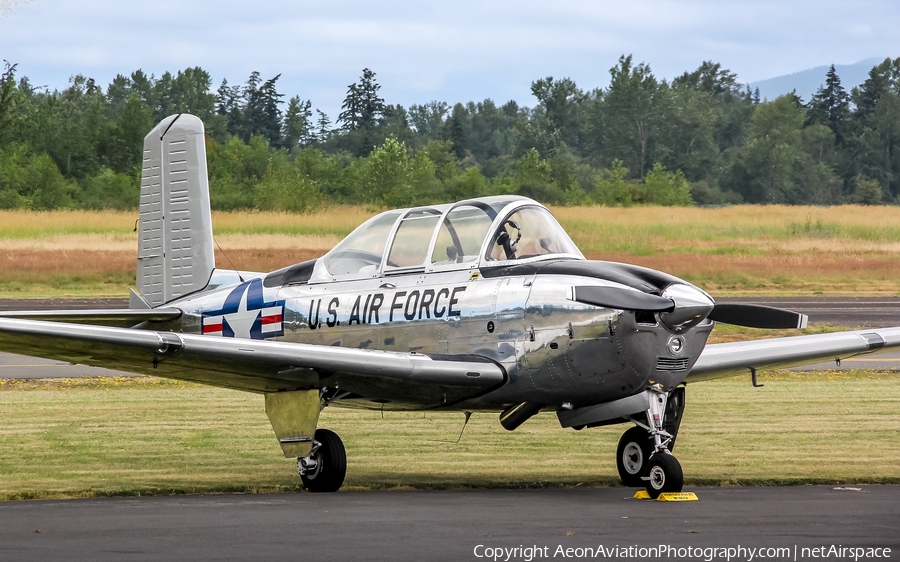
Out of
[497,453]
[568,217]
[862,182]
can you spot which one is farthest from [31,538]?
[862,182]

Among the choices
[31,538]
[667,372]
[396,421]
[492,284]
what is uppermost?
[492,284]

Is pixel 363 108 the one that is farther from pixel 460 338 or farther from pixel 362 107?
pixel 460 338

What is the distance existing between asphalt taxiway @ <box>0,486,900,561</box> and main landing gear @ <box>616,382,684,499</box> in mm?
281

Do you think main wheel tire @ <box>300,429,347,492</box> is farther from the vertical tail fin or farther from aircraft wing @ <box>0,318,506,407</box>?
the vertical tail fin

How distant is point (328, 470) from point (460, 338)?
1702 mm

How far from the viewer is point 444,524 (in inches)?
298

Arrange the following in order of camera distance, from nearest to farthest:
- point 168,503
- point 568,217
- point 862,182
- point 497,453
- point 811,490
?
point 168,503 < point 811,490 < point 497,453 < point 568,217 < point 862,182

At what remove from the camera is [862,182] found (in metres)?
93.2

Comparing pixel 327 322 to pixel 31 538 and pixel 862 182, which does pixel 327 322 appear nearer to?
pixel 31 538

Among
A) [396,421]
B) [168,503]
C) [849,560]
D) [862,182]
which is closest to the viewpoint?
[849,560]

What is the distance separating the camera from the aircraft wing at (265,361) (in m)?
8.72

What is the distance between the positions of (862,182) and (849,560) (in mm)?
93151

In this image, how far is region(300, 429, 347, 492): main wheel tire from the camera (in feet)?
33.4

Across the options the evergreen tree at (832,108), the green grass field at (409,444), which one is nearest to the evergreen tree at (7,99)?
the green grass field at (409,444)
